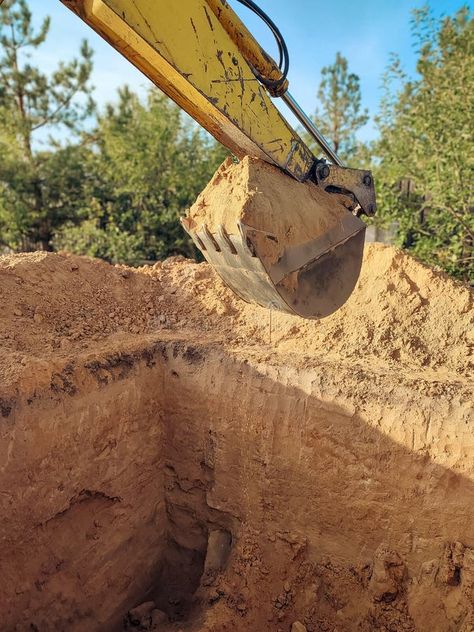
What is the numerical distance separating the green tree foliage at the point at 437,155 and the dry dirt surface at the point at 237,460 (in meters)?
3.48

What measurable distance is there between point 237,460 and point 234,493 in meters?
0.35

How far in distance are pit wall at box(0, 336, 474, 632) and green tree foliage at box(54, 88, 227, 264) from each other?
9321mm

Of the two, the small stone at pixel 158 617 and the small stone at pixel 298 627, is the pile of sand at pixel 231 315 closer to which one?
the small stone at pixel 298 627

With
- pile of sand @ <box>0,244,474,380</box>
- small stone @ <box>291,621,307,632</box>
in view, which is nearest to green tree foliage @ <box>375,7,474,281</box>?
pile of sand @ <box>0,244,474,380</box>

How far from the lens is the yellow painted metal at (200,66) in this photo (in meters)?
3.03

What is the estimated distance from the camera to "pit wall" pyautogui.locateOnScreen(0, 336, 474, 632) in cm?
430

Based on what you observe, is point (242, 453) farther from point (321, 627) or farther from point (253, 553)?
point (321, 627)

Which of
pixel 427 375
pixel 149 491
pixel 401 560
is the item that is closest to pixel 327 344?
pixel 427 375

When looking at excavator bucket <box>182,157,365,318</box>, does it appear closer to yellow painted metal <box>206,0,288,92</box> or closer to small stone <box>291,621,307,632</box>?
yellow painted metal <box>206,0,288,92</box>

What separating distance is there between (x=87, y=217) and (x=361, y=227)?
12.8 m

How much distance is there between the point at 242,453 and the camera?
521cm

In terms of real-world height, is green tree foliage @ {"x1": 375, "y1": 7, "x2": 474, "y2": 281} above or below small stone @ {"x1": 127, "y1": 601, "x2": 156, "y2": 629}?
above

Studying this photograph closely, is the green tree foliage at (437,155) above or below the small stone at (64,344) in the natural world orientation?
above

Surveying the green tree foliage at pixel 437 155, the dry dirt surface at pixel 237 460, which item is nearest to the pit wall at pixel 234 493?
the dry dirt surface at pixel 237 460
